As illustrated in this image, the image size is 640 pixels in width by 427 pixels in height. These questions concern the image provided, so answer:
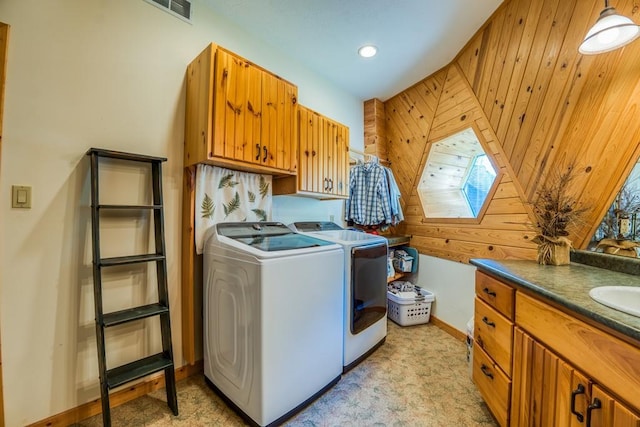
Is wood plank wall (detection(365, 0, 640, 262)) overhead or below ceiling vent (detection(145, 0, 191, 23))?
below

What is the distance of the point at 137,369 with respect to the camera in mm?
1475

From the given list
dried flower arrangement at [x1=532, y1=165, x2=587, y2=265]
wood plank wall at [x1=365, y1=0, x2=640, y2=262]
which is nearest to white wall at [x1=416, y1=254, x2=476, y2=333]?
wood plank wall at [x1=365, y1=0, x2=640, y2=262]

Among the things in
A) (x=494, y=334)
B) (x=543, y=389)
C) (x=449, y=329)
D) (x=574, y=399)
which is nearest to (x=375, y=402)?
(x=494, y=334)

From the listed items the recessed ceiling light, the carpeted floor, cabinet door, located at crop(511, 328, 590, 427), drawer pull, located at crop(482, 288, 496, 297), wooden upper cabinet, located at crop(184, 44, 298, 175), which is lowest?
the carpeted floor

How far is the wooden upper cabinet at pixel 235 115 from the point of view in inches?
62.6

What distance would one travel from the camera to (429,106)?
9.29 ft

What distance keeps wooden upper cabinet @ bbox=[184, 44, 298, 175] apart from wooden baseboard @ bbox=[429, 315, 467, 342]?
7.45 ft

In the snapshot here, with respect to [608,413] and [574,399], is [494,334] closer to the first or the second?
[574,399]

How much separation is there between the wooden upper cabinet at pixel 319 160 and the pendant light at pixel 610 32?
1.74 m

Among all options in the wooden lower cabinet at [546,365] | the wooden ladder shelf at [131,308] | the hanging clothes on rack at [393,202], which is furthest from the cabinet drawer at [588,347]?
the wooden ladder shelf at [131,308]

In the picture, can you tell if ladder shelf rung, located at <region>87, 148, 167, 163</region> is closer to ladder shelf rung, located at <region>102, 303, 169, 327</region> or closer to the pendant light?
ladder shelf rung, located at <region>102, 303, 169, 327</region>

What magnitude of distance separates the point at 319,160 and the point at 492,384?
1.99 m

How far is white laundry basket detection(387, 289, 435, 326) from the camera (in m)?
2.71

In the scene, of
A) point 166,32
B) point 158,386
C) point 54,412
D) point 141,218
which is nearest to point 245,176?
point 141,218
